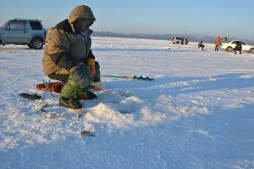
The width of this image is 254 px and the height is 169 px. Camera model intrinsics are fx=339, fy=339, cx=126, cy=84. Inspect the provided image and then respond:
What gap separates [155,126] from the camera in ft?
14.2

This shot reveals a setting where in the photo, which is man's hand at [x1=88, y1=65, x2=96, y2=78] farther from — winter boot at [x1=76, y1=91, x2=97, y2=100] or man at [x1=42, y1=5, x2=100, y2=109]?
winter boot at [x1=76, y1=91, x2=97, y2=100]

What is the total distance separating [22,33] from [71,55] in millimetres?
15818

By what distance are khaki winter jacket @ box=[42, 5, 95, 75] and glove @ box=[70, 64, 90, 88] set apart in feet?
0.39

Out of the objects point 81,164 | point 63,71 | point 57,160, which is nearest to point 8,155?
point 57,160

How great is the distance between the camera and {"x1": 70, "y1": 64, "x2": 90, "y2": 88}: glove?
4688 mm

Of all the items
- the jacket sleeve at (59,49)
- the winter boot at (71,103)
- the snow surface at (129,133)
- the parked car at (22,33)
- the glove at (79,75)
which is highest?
the parked car at (22,33)

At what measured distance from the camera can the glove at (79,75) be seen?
4.69 meters

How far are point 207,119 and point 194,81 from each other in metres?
3.72

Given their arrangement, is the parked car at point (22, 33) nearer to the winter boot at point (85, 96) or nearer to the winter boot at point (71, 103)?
the winter boot at point (85, 96)

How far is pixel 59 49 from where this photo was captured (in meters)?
4.82

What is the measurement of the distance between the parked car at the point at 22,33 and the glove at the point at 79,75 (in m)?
16.1

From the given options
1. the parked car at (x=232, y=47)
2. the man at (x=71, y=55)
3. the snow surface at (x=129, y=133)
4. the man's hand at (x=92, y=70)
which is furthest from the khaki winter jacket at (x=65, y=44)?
the parked car at (x=232, y=47)

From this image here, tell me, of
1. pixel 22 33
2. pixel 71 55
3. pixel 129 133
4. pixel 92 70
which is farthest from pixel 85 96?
pixel 22 33

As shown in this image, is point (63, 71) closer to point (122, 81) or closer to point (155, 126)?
point (155, 126)
